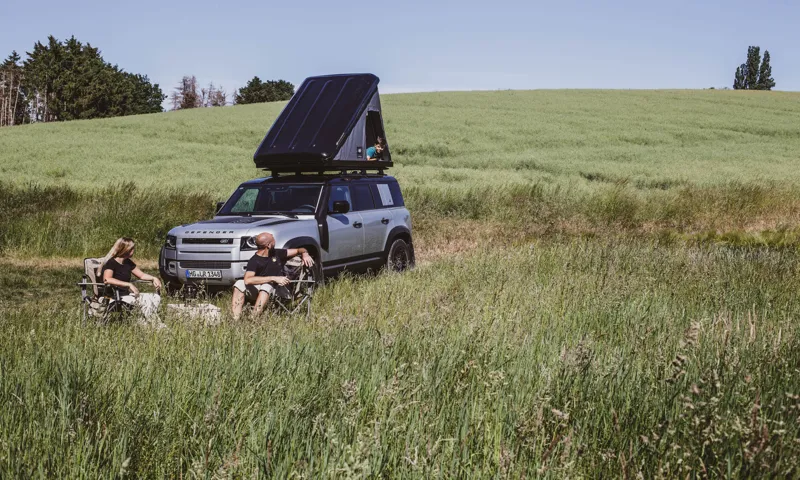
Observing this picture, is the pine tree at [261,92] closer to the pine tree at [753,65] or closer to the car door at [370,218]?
the pine tree at [753,65]

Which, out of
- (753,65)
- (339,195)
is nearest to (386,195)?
(339,195)

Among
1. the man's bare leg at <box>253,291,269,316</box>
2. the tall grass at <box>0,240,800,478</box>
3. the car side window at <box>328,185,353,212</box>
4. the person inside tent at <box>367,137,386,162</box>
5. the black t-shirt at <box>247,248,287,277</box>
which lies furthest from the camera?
the person inside tent at <box>367,137,386,162</box>

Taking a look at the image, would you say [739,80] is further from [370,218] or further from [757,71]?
[370,218]

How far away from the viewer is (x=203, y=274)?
9719 millimetres

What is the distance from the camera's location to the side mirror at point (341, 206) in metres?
10.6

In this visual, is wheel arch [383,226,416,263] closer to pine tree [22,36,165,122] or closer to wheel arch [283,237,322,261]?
wheel arch [283,237,322,261]

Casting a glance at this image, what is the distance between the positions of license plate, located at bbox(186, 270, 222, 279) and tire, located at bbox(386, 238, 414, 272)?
3207 mm

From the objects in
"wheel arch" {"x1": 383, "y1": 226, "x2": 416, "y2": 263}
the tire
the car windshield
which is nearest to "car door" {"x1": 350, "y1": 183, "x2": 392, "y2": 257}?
"wheel arch" {"x1": 383, "y1": 226, "x2": 416, "y2": 263}

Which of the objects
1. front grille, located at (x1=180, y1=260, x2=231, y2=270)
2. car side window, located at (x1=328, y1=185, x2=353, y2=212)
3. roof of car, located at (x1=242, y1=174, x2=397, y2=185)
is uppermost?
roof of car, located at (x1=242, y1=174, x2=397, y2=185)

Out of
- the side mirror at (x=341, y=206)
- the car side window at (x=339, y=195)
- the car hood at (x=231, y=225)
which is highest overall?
the car side window at (x=339, y=195)

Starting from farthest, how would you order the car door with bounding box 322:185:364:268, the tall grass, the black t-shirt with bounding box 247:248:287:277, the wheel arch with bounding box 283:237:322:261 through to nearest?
the car door with bounding box 322:185:364:268, the wheel arch with bounding box 283:237:322:261, the black t-shirt with bounding box 247:248:287:277, the tall grass

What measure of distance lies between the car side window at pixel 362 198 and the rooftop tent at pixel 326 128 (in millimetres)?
543

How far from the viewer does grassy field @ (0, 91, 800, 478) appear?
10.2 feet

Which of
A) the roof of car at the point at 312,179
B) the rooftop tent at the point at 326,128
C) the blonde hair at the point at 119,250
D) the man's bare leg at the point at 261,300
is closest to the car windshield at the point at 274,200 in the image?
the roof of car at the point at 312,179
